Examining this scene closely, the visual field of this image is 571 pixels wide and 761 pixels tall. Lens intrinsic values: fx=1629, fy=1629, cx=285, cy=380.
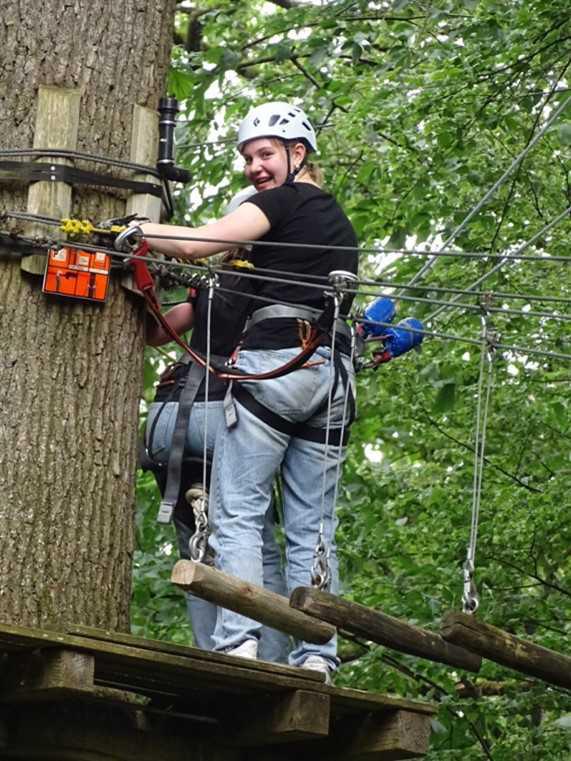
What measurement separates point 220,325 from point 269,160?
0.52m

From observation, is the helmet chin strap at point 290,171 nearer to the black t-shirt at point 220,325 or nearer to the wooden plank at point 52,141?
the black t-shirt at point 220,325

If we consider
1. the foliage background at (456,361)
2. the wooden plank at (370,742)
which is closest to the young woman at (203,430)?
the wooden plank at (370,742)

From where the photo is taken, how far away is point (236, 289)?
16.0 feet

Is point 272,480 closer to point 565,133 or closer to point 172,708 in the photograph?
point 172,708

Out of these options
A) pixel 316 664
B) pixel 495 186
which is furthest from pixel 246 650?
pixel 495 186

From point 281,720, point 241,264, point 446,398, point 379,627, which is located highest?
point 241,264

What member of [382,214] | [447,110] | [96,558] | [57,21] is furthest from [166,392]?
[382,214]

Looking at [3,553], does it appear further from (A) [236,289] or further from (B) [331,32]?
(B) [331,32]

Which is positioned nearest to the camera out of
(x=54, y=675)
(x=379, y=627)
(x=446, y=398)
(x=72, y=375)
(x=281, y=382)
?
(x=54, y=675)

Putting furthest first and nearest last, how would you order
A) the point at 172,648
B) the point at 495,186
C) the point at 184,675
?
the point at 495,186 → the point at 184,675 → the point at 172,648

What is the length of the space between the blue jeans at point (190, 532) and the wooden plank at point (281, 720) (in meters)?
0.39

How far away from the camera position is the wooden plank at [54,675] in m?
3.76

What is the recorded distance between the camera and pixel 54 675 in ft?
12.4

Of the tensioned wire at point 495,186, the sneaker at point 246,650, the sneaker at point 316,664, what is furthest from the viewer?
the tensioned wire at point 495,186
